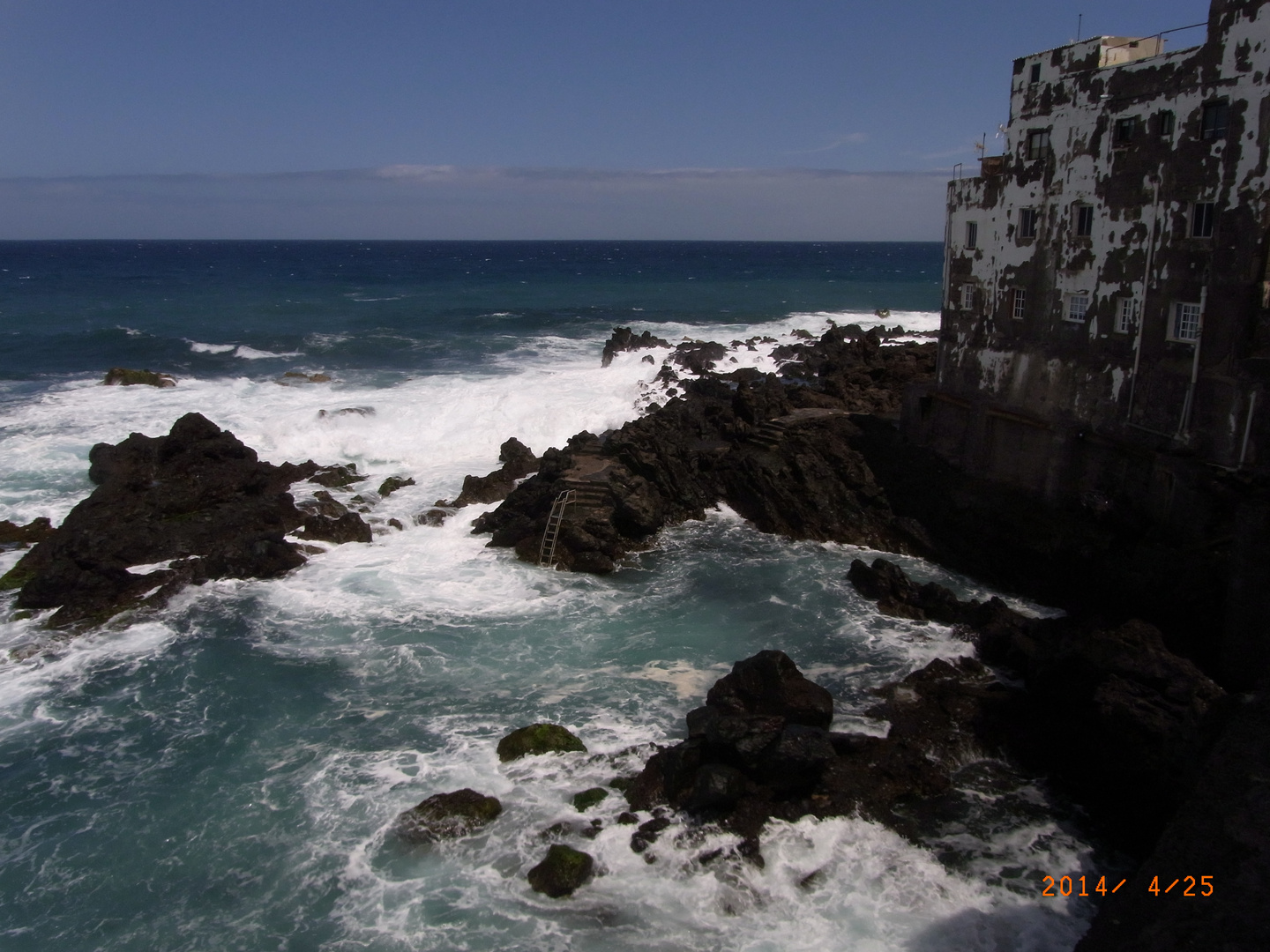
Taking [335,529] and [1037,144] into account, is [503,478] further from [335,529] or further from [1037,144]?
[1037,144]

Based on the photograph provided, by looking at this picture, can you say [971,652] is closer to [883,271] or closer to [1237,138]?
[1237,138]

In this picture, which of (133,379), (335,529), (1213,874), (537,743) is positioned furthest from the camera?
(133,379)

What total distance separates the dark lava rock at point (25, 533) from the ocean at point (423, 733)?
113 centimetres

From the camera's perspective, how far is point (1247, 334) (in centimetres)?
1861

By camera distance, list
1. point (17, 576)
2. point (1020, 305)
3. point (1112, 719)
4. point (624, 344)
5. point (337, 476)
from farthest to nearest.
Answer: point (624, 344) < point (337, 476) < point (1020, 305) < point (17, 576) < point (1112, 719)

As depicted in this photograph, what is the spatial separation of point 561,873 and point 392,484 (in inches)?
759

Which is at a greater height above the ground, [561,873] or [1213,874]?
[1213,874]

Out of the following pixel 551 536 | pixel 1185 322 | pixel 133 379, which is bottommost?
pixel 551 536

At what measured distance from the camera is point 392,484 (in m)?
30.0

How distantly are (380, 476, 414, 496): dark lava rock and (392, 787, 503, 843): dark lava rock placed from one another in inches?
648

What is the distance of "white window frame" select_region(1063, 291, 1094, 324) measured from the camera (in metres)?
22.3

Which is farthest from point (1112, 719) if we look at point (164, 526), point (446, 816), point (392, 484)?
point (164, 526)

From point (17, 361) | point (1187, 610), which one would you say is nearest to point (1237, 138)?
point (1187, 610)

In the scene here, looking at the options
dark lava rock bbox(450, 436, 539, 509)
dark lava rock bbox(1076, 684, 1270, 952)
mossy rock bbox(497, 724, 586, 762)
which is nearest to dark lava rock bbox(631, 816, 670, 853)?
mossy rock bbox(497, 724, 586, 762)
